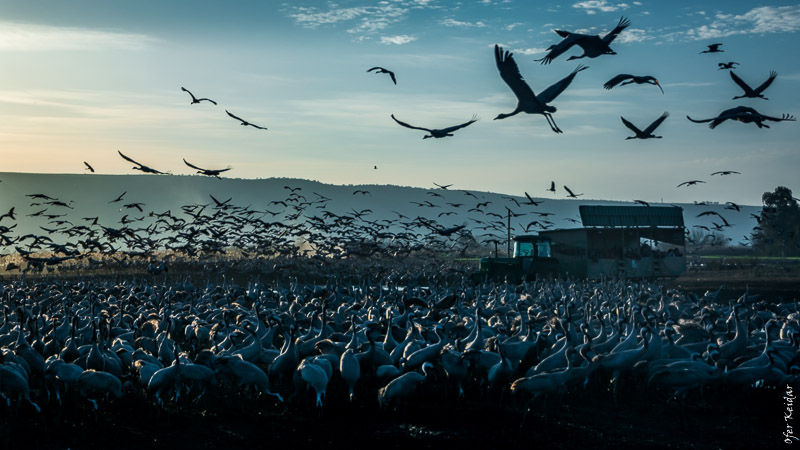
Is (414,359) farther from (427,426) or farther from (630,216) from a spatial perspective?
(630,216)

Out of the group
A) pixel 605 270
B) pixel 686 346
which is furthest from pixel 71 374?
pixel 605 270

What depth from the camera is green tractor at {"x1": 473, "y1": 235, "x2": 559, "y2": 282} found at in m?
34.3

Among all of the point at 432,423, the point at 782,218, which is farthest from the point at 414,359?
the point at 782,218

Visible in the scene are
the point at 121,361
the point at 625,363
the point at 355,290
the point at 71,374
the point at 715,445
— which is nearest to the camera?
the point at 715,445

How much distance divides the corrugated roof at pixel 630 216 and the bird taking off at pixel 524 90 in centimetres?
2115

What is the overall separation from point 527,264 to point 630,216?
18.2 ft

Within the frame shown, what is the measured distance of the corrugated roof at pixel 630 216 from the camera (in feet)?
116

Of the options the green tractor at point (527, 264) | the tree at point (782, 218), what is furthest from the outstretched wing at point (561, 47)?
the tree at point (782, 218)

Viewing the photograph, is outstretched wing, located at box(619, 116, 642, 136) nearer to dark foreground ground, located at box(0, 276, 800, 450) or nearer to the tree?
dark foreground ground, located at box(0, 276, 800, 450)

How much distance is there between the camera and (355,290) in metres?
28.6

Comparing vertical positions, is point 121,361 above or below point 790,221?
below

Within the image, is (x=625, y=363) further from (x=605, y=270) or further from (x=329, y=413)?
(x=605, y=270)

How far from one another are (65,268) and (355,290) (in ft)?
77.0

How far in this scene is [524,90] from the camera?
13891 mm
